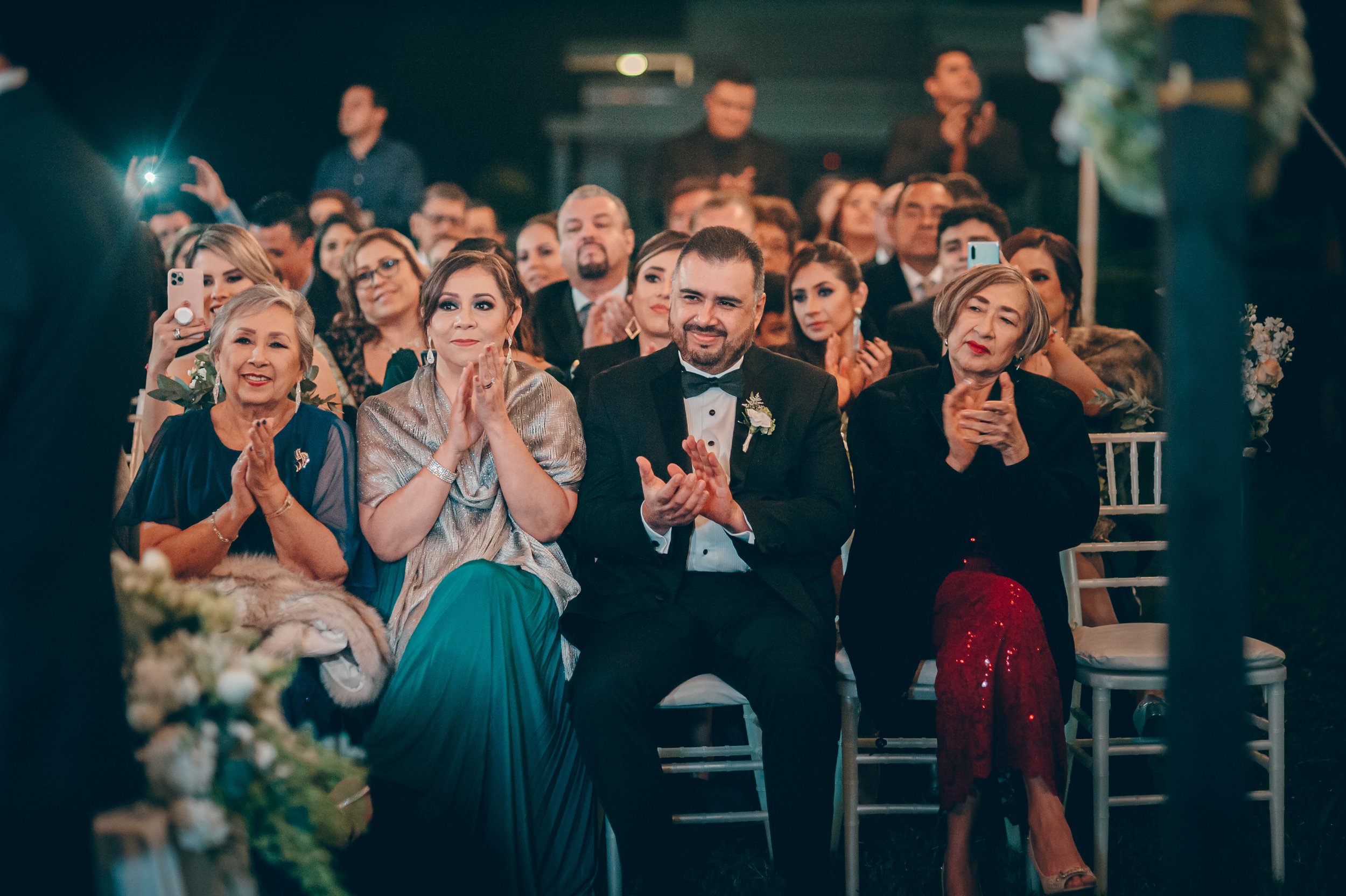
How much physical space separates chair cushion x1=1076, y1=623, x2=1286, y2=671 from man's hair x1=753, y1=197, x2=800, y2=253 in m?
2.55

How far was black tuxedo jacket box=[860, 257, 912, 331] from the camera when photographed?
4500mm

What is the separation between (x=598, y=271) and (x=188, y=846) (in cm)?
304

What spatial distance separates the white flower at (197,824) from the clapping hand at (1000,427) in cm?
181

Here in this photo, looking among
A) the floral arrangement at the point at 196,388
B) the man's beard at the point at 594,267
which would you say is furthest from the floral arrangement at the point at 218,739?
the man's beard at the point at 594,267

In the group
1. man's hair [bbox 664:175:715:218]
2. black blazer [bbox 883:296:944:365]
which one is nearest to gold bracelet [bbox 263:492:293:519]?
black blazer [bbox 883:296:944:365]

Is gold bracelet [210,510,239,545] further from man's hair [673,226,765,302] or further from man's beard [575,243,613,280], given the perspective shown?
man's beard [575,243,613,280]

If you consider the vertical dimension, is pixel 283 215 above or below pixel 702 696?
above

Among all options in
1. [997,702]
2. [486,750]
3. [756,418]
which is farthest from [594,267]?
[997,702]

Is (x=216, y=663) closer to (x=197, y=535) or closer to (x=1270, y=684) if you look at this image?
(x=197, y=535)

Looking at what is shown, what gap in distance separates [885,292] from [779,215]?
659 mm

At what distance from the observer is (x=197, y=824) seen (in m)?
1.55

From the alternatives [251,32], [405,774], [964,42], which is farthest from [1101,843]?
[964,42]

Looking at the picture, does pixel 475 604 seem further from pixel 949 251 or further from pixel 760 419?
pixel 949 251

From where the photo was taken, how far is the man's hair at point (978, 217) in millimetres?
3969
